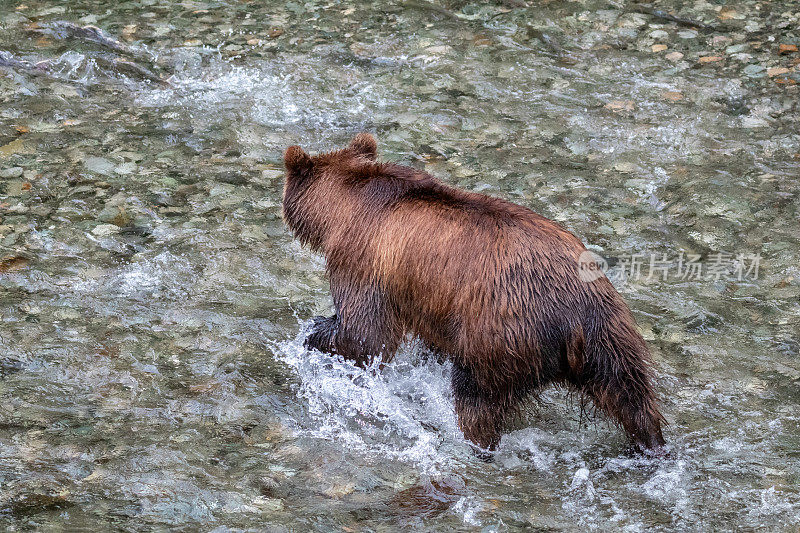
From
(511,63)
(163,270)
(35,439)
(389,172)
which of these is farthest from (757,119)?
(35,439)

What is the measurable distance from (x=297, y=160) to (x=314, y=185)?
0.60ft

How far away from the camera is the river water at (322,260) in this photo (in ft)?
15.2

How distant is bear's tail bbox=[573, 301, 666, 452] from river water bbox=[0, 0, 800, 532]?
294 mm

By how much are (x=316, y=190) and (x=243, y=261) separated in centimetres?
145

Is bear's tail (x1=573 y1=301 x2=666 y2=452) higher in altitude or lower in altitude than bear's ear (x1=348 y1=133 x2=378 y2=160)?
lower

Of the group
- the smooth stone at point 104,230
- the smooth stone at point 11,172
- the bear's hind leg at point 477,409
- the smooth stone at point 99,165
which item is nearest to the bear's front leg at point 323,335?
the bear's hind leg at point 477,409

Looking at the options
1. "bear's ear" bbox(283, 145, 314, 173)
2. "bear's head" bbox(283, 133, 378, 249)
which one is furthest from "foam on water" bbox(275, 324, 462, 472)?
"bear's ear" bbox(283, 145, 314, 173)

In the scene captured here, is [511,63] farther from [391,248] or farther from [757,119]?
[391,248]

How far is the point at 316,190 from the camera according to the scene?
17.8 feet

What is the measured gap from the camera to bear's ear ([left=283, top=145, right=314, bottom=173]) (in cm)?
541

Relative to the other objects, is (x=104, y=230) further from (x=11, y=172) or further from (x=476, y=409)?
(x=476, y=409)

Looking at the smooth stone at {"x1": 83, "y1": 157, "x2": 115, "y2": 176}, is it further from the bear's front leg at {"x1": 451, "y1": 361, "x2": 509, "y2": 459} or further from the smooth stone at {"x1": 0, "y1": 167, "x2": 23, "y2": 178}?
the bear's front leg at {"x1": 451, "y1": 361, "x2": 509, "y2": 459}

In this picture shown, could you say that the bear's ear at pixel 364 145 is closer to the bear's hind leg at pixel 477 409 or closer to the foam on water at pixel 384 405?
the foam on water at pixel 384 405

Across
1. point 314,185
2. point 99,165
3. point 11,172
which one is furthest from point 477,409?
point 11,172
